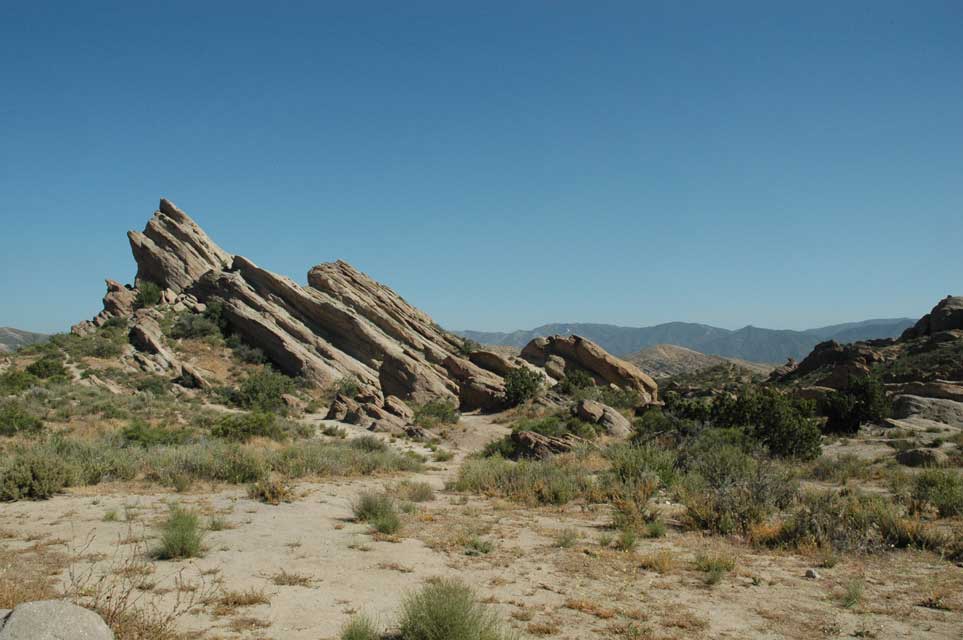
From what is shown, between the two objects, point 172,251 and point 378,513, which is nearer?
point 378,513

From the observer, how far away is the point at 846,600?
7.02 m

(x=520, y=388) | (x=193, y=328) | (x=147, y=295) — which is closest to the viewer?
(x=520, y=388)

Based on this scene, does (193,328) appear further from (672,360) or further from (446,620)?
(672,360)

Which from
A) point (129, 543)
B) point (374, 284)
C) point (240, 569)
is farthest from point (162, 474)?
point (374, 284)

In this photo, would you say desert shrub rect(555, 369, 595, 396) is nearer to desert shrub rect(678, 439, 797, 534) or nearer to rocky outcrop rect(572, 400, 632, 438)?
rocky outcrop rect(572, 400, 632, 438)

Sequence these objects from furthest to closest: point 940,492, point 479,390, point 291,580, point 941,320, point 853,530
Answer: point 941,320 → point 479,390 → point 940,492 → point 853,530 → point 291,580

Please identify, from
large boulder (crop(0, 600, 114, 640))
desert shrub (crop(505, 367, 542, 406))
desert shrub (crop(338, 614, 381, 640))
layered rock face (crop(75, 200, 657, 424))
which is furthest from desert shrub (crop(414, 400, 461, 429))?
large boulder (crop(0, 600, 114, 640))

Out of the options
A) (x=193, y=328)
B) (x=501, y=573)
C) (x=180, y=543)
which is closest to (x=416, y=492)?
(x=501, y=573)

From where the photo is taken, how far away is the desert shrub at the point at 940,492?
1127 cm

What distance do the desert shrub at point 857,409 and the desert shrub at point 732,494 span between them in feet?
43.1

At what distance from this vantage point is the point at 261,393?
108ft

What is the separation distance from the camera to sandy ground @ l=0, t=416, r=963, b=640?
638cm

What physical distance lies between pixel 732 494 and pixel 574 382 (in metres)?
31.3

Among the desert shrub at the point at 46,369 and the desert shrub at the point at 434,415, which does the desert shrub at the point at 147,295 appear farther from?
the desert shrub at the point at 434,415
